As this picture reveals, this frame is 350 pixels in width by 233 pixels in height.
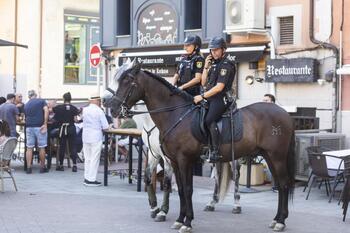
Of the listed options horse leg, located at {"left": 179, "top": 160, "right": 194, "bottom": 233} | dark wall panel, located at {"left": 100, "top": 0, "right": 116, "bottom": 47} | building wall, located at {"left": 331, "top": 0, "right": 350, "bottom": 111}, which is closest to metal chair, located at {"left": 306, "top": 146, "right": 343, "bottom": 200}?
building wall, located at {"left": 331, "top": 0, "right": 350, "bottom": 111}

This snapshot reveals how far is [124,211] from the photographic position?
1095 centimetres

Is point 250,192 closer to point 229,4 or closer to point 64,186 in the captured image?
point 64,186

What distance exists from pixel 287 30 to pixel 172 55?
3711 millimetres

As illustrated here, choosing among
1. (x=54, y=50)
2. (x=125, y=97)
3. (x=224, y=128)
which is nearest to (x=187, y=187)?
(x=224, y=128)

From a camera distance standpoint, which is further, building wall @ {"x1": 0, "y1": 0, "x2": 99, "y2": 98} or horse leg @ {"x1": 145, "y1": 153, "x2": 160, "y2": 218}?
building wall @ {"x1": 0, "y1": 0, "x2": 99, "y2": 98}

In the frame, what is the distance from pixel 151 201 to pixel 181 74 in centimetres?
197

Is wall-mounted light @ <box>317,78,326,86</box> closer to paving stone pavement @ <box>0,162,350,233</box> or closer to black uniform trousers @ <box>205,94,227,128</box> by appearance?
paving stone pavement @ <box>0,162,350,233</box>

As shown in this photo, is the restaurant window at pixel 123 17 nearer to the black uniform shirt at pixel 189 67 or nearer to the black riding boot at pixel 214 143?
the black uniform shirt at pixel 189 67

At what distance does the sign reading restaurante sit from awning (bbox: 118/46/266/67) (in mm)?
588

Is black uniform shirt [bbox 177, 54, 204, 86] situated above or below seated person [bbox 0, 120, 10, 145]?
above

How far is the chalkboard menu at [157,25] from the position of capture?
1891 centimetres

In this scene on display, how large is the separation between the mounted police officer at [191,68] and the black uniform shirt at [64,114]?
624 centimetres

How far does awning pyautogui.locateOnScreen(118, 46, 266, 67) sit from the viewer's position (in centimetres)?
1594

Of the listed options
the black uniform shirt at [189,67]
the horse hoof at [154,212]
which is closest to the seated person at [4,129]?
the horse hoof at [154,212]
